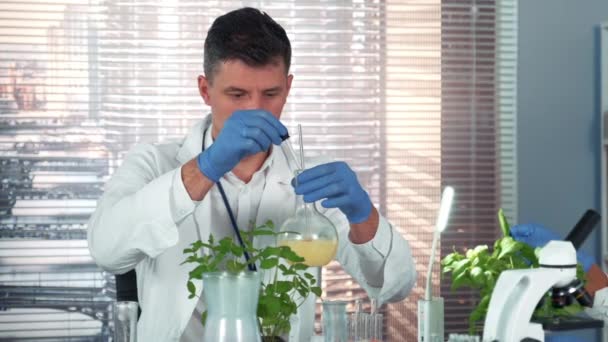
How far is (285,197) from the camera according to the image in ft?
7.33

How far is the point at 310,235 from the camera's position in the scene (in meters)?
1.70

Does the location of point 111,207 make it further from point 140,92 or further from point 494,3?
point 494,3

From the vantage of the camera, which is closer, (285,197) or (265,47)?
(265,47)

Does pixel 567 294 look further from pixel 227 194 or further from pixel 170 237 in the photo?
pixel 227 194

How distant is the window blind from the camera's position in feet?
12.7

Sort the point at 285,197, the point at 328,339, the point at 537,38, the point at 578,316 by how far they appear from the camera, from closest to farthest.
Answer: the point at 578,316 < the point at 328,339 < the point at 285,197 < the point at 537,38

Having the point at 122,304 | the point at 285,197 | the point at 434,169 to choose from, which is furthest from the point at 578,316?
the point at 434,169

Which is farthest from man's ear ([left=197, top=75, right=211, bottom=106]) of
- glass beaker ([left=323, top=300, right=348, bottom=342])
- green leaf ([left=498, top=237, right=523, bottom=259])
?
green leaf ([left=498, top=237, right=523, bottom=259])

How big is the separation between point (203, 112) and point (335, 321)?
245 centimetres

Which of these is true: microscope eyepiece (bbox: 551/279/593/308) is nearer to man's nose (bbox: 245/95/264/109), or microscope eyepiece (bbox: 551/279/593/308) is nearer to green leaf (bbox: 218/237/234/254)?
green leaf (bbox: 218/237/234/254)

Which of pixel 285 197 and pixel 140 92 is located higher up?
pixel 140 92

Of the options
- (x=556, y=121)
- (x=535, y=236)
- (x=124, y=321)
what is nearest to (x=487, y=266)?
(x=535, y=236)

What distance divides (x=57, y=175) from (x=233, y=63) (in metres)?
2.05

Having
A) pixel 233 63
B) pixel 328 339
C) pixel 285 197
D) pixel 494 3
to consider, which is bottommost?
pixel 328 339
